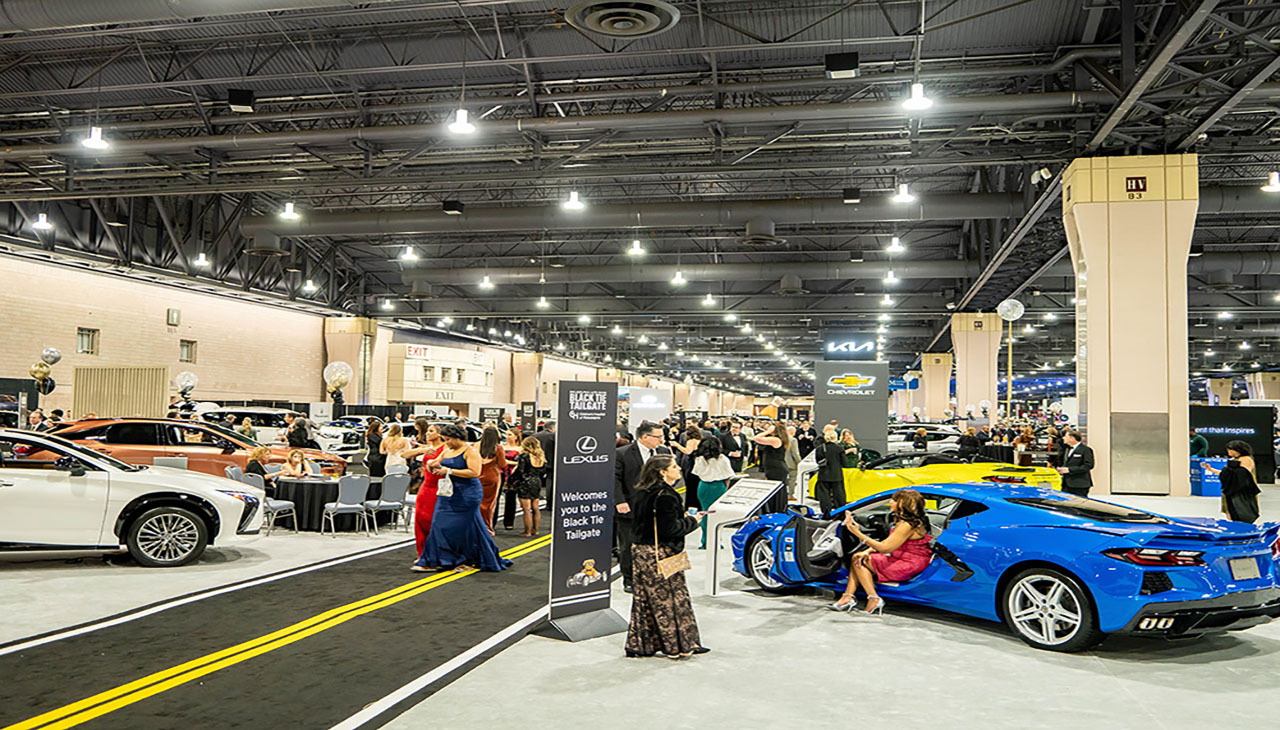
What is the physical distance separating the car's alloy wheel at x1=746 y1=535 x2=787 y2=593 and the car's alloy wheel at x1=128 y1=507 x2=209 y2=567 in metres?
5.68

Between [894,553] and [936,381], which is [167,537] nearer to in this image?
[894,553]

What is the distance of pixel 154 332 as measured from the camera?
25.8m

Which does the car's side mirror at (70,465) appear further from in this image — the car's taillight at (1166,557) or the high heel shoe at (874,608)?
the car's taillight at (1166,557)

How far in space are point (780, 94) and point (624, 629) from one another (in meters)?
11.3

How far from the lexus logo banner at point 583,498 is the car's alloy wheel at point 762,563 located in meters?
1.78

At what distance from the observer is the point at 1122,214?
1312cm

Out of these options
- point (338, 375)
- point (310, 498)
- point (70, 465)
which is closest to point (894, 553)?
point (70, 465)

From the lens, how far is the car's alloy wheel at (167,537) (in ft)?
29.7

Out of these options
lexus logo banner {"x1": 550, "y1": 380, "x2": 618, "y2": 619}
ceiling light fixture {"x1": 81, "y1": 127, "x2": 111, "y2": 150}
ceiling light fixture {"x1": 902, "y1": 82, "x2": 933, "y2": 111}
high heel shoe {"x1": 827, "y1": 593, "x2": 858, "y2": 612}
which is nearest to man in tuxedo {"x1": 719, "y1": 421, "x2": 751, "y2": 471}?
ceiling light fixture {"x1": 902, "y1": 82, "x2": 933, "y2": 111}

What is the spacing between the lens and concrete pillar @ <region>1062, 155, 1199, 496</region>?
12.8 m

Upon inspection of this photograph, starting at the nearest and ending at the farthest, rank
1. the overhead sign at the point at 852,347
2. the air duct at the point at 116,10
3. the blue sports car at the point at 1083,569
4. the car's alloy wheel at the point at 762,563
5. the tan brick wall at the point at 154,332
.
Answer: the blue sports car at the point at 1083,569 < the car's alloy wheel at the point at 762,563 < the air duct at the point at 116,10 < the tan brick wall at the point at 154,332 < the overhead sign at the point at 852,347

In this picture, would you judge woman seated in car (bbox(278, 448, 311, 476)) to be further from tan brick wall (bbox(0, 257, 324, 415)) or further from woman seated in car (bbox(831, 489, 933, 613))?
tan brick wall (bbox(0, 257, 324, 415))

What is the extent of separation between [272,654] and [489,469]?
13.9ft

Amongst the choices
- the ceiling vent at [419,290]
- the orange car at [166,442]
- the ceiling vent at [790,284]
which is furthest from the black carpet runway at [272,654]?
the ceiling vent at [419,290]
